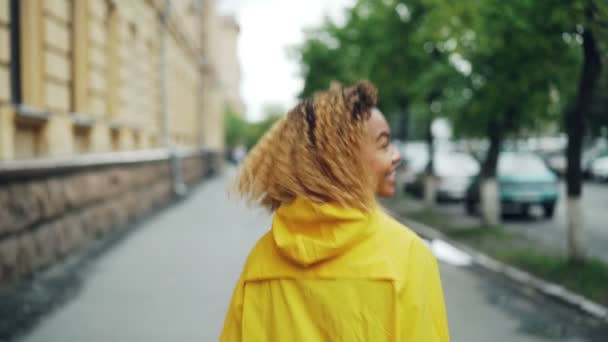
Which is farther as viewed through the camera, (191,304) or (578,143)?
(578,143)

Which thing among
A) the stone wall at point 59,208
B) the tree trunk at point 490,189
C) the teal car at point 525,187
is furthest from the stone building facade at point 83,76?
the teal car at point 525,187

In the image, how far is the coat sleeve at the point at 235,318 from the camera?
5.41 feet

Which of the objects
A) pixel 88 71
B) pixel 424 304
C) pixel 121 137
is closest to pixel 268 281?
pixel 424 304

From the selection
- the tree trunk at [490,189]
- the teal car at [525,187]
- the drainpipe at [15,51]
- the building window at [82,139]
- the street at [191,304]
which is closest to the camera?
the street at [191,304]

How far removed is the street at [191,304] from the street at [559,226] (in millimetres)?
2945

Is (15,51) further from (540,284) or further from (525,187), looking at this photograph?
(525,187)

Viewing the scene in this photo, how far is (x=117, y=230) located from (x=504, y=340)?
7461 mm

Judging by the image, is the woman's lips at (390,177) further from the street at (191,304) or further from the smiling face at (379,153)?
the street at (191,304)

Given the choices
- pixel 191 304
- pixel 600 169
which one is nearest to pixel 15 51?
pixel 191 304

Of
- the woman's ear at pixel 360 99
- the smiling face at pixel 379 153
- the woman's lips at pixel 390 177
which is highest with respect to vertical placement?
the woman's ear at pixel 360 99

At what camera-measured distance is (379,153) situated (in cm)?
155

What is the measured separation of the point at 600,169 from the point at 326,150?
97.8ft

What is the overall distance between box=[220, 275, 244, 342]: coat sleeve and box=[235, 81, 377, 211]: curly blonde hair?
26 cm

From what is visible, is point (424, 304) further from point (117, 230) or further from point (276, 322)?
point (117, 230)
